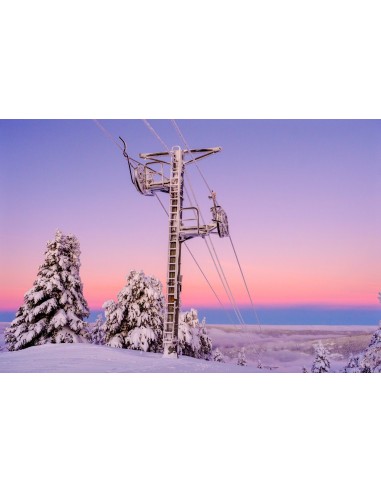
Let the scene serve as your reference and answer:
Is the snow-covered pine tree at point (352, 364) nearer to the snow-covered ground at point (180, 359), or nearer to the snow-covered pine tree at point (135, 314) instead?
the snow-covered ground at point (180, 359)

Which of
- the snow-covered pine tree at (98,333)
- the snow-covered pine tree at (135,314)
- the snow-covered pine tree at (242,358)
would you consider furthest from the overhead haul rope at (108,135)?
the snow-covered pine tree at (98,333)

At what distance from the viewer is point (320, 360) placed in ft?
25.4

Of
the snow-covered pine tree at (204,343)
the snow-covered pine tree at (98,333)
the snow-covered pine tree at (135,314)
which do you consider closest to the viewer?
the snow-covered pine tree at (204,343)

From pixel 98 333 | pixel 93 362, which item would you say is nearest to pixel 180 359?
pixel 93 362

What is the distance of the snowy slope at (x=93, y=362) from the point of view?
6.53 m

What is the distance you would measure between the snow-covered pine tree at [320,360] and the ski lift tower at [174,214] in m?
2.54

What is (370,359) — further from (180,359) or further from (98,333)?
(98,333)

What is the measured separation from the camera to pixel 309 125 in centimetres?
800
